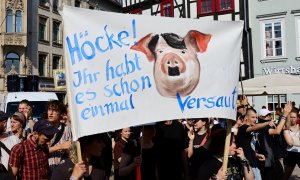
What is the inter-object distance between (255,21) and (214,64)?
18.3 m

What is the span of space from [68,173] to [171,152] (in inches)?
52.2

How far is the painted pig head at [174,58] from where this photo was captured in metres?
3.75

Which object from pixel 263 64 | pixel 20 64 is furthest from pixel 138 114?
pixel 20 64

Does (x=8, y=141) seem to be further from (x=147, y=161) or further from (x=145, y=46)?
(x=145, y=46)

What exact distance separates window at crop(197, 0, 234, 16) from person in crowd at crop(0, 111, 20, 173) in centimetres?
1851

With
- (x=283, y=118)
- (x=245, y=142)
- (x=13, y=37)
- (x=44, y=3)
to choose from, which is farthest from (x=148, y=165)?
(x=44, y=3)

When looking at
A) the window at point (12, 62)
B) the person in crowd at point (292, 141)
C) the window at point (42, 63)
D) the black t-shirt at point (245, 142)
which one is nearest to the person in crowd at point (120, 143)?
the black t-shirt at point (245, 142)

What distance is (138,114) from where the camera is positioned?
3605 mm

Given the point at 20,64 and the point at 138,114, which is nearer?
the point at 138,114

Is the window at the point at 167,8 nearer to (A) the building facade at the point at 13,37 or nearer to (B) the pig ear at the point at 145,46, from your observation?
(A) the building facade at the point at 13,37

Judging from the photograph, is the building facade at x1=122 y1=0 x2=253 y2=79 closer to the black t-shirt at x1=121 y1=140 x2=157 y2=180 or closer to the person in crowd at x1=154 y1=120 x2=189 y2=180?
the person in crowd at x1=154 y1=120 x2=189 y2=180

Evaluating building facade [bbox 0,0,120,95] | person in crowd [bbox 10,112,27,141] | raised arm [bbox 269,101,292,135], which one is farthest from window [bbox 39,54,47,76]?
raised arm [bbox 269,101,292,135]

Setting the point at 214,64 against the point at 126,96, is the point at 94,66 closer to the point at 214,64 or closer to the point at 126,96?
the point at 126,96

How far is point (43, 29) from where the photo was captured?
113 ft
